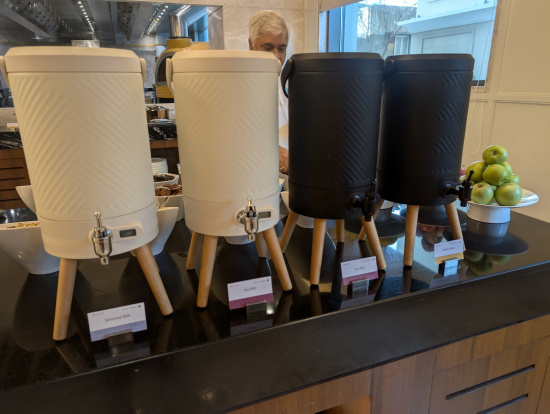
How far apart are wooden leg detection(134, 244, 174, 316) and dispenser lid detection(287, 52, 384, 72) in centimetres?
37

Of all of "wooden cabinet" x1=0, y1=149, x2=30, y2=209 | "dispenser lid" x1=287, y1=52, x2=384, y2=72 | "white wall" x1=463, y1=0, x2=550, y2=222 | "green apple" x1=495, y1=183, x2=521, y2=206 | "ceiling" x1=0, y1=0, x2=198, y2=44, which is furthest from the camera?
"ceiling" x1=0, y1=0, x2=198, y2=44

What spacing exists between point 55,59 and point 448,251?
730 millimetres

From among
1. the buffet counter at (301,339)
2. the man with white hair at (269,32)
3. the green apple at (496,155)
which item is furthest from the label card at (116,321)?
the man with white hair at (269,32)

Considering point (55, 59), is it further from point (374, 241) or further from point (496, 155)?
point (496, 155)

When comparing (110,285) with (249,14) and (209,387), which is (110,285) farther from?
(249,14)

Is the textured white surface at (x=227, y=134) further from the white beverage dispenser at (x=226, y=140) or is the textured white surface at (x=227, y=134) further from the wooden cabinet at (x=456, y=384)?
the wooden cabinet at (x=456, y=384)

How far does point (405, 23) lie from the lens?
8.13 feet

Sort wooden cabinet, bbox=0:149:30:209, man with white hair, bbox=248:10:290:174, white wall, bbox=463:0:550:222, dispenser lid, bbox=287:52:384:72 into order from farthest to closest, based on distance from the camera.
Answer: wooden cabinet, bbox=0:149:30:209, man with white hair, bbox=248:10:290:174, white wall, bbox=463:0:550:222, dispenser lid, bbox=287:52:384:72

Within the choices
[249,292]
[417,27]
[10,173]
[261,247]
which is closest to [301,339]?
[249,292]

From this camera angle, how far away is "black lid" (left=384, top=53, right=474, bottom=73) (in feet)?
2.03

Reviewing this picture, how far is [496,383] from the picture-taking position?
803 millimetres

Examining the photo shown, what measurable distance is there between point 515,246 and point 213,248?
693 mm

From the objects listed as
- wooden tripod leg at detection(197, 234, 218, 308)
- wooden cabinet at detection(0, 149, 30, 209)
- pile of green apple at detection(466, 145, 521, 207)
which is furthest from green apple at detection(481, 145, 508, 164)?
wooden cabinet at detection(0, 149, 30, 209)

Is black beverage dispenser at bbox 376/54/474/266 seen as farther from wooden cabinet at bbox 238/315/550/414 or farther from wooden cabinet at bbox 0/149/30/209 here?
wooden cabinet at bbox 0/149/30/209
